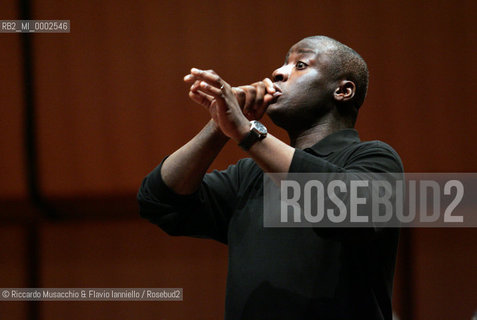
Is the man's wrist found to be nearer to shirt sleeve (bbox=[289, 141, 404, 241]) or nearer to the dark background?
shirt sleeve (bbox=[289, 141, 404, 241])

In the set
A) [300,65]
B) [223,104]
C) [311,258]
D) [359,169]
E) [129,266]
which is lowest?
[129,266]

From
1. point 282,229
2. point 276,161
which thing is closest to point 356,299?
point 282,229

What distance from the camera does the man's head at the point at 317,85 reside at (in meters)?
1.42

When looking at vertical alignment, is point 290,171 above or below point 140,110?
below

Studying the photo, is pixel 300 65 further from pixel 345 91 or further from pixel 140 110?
pixel 140 110

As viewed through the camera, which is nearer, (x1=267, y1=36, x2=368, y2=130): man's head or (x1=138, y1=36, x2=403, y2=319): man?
(x1=138, y1=36, x2=403, y2=319): man

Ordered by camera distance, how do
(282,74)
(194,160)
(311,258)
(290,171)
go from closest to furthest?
(290,171) → (311,258) → (194,160) → (282,74)

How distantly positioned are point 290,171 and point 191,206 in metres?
0.42

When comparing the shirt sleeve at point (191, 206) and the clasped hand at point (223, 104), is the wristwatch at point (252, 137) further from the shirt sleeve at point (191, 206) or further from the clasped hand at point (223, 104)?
the shirt sleeve at point (191, 206)

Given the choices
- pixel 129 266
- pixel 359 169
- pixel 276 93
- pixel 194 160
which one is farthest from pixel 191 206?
pixel 129 266

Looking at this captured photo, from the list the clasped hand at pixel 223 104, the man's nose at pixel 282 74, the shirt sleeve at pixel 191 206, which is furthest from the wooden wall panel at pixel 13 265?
the clasped hand at pixel 223 104

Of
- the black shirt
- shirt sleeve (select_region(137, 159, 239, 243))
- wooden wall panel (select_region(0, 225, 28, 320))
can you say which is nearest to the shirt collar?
the black shirt

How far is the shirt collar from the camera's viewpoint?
136cm

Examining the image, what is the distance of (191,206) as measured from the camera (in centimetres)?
142
